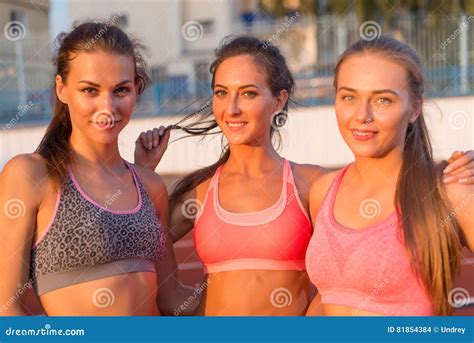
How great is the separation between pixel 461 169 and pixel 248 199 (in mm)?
996

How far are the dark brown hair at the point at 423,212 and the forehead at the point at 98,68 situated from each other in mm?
906

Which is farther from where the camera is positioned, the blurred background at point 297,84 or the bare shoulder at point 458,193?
the blurred background at point 297,84

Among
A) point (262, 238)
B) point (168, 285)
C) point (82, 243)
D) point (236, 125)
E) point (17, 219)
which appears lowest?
point (168, 285)

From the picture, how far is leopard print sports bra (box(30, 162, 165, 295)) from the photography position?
8.61ft

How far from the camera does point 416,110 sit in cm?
260

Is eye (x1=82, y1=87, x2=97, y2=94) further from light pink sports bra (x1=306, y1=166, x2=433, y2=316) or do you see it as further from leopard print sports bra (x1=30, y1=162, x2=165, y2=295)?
light pink sports bra (x1=306, y1=166, x2=433, y2=316)

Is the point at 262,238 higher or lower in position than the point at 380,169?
lower

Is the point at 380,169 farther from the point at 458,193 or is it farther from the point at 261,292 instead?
the point at 261,292

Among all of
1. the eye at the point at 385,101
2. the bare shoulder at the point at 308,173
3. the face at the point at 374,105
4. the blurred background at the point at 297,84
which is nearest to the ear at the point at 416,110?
the face at the point at 374,105

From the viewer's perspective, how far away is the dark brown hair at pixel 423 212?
2.48 metres

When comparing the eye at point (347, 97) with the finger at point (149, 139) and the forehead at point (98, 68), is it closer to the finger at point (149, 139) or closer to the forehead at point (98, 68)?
the forehead at point (98, 68)

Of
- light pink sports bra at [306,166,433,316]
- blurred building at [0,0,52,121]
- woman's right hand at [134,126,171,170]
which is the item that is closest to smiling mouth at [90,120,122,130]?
woman's right hand at [134,126,171,170]

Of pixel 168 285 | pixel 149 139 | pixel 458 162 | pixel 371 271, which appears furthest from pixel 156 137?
pixel 458 162

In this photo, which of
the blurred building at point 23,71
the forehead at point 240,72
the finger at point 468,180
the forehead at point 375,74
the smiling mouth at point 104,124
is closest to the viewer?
the finger at point 468,180
